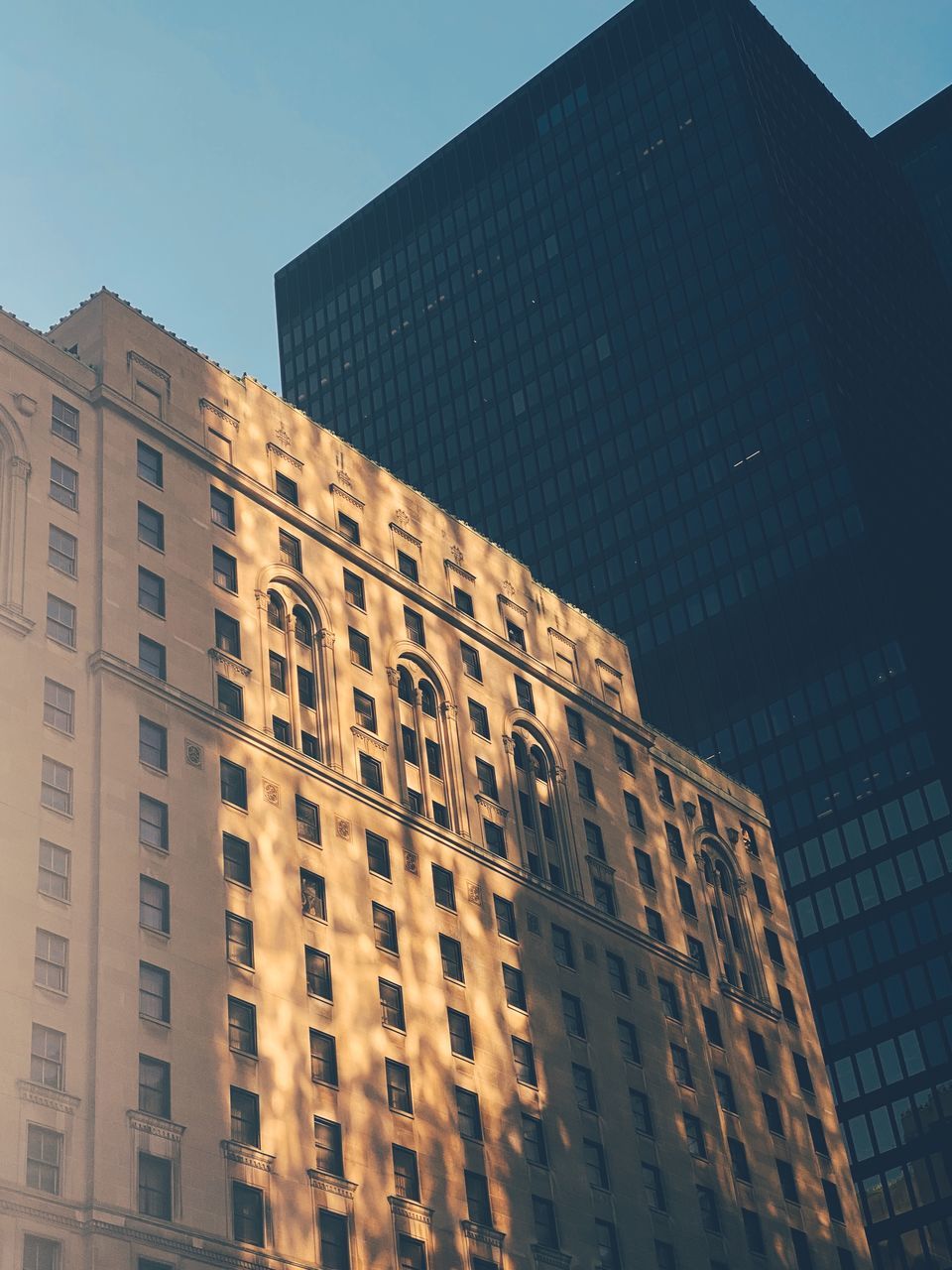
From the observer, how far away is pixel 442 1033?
84.6m

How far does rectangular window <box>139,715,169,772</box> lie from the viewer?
78031 millimetres

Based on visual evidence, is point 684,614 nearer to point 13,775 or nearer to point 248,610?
point 248,610

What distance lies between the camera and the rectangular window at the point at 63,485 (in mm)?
82062

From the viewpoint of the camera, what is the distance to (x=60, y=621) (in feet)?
257

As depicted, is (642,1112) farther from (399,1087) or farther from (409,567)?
(409,567)

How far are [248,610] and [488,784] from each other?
18609 millimetres

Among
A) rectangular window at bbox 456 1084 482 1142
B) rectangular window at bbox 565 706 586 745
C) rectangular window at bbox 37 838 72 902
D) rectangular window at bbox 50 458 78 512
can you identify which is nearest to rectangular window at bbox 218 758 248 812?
rectangular window at bbox 37 838 72 902

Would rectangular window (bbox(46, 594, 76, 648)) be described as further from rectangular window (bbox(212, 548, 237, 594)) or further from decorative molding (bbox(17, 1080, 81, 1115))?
decorative molding (bbox(17, 1080, 81, 1115))

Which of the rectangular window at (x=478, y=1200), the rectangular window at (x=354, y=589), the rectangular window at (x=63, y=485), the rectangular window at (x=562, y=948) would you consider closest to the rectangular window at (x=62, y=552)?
the rectangular window at (x=63, y=485)

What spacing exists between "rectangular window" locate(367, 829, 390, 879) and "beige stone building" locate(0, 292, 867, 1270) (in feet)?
0.51

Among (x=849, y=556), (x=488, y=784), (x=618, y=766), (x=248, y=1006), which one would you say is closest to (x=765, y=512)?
(x=849, y=556)

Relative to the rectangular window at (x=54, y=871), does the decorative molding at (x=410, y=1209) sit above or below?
below

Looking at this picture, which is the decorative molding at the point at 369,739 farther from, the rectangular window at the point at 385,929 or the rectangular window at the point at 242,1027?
the rectangular window at the point at 242,1027

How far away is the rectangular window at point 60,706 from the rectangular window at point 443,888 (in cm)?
2247
